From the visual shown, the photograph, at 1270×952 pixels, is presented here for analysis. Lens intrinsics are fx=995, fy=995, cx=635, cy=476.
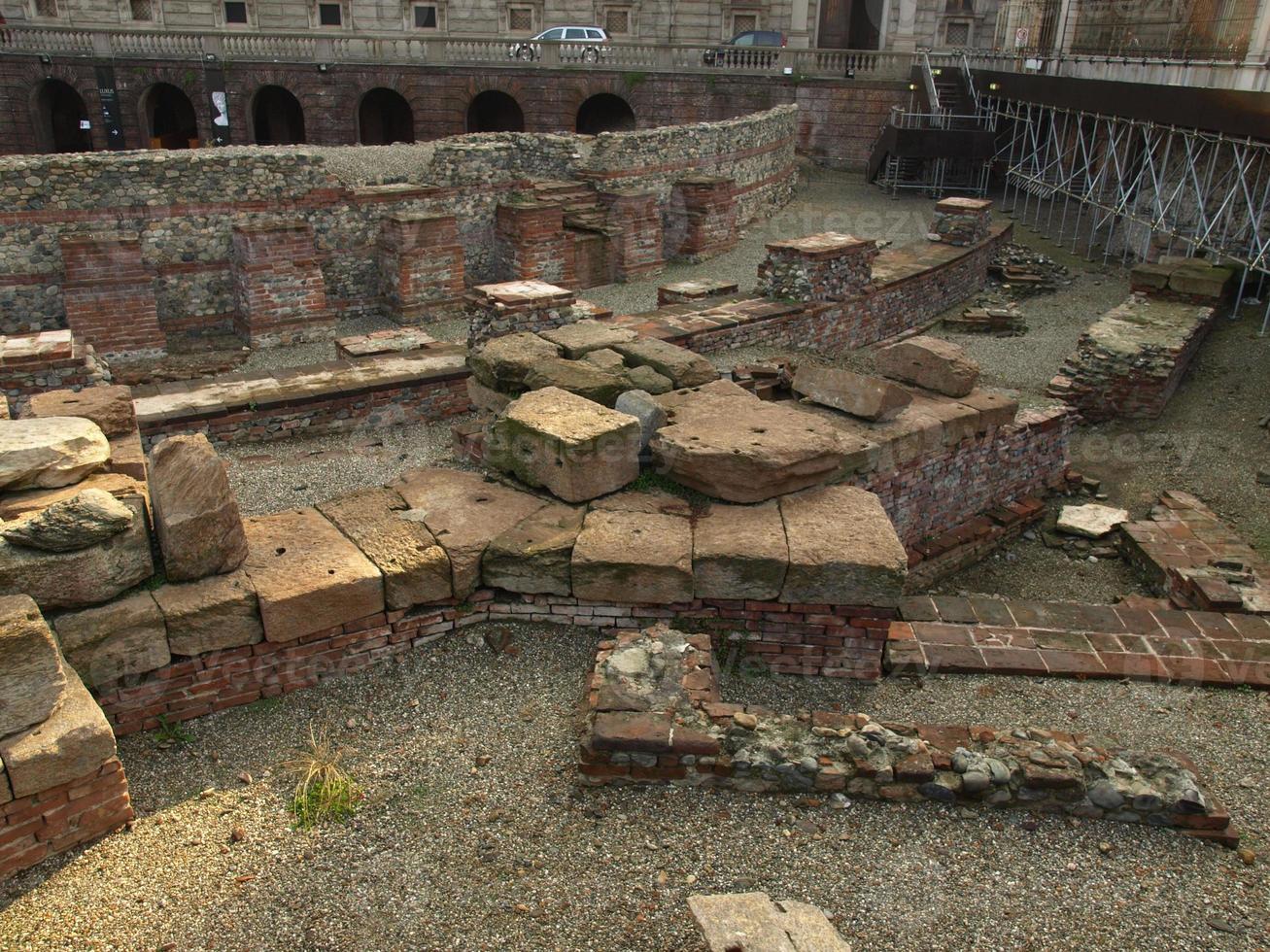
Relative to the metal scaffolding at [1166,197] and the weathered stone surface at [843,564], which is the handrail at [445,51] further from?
the weathered stone surface at [843,564]

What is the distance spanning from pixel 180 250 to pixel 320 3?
18957 mm

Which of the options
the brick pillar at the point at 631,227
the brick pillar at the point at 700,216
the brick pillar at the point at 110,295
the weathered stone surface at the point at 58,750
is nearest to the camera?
the weathered stone surface at the point at 58,750

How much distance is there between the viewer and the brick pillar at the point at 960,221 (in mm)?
15125

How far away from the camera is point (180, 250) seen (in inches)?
474

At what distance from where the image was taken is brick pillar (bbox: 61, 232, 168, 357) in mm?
10812

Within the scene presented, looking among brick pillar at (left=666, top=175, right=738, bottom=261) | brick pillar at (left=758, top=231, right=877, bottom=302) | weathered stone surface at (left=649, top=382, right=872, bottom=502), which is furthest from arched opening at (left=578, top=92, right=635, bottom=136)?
weathered stone surface at (left=649, top=382, right=872, bottom=502)

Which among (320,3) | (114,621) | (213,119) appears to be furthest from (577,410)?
(320,3)

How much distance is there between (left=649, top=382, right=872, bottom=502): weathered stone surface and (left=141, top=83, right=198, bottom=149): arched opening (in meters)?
24.1

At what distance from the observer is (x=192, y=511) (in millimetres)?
4762

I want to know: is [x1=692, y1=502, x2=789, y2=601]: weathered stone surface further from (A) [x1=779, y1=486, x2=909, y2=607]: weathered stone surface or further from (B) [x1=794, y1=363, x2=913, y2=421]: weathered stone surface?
(B) [x1=794, y1=363, x2=913, y2=421]: weathered stone surface

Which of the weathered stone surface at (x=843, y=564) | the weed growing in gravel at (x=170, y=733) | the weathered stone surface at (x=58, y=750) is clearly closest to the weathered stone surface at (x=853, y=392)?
the weathered stone surface at (x=843, y=564)

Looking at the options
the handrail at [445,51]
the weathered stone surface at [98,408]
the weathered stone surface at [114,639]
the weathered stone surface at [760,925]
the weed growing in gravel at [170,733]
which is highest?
the handrail at [445,51]

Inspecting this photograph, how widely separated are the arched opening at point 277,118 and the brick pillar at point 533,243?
1651cm

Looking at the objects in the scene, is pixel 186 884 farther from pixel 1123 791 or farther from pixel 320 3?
pixel 320 3
